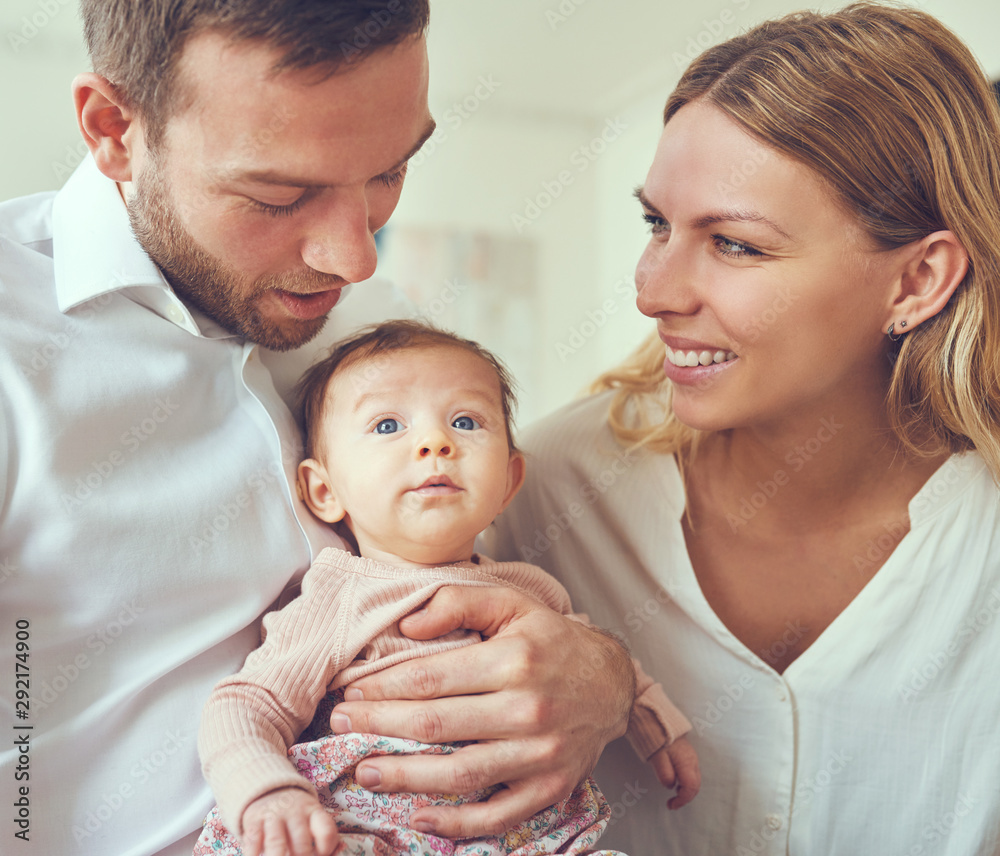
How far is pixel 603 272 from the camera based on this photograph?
5309 mm

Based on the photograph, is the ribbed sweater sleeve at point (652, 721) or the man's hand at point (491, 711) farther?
the ribbed sweater sleeve at point (652, 721)

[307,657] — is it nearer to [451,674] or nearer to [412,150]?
[451,674]

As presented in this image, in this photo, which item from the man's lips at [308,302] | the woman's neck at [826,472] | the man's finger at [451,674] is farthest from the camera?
the woman's neck at [826,472]

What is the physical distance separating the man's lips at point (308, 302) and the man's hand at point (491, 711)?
46 centimetres

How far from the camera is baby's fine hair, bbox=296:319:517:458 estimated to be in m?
1.28

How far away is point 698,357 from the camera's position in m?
1.43

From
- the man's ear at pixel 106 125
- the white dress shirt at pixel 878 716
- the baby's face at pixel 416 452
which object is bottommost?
the white dress shirt at pixel 878 716

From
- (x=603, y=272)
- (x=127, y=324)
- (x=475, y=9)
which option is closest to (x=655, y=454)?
(x=127, y=324)

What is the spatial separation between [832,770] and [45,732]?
1210 millimetres

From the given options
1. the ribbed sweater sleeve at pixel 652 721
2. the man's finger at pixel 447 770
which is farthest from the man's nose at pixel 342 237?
the ribbed sweater sleeve at pixel 652 721

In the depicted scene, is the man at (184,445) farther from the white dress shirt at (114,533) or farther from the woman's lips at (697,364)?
the woman's lips at (697,364)

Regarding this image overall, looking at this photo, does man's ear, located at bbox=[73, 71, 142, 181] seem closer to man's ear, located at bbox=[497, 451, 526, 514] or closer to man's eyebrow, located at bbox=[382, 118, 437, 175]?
man's eyebrow, located at bbox=[382, 118, 437, 175]

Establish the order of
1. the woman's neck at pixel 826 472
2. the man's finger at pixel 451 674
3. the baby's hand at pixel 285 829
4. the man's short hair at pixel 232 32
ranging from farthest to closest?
the woman's neck at pixel 826 472
the man's finger at pixel 451 674
the man's short hair at pixel 232 32
the baby's hand at pixel 285 829

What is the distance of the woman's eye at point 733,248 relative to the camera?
1.35 m
